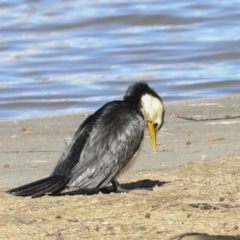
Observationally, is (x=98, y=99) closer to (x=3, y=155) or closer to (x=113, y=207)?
(x=3, y=155)

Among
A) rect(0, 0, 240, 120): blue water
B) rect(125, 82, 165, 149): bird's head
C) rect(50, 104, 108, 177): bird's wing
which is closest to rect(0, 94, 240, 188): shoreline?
rect(125, 82, 165, 149): bird's head

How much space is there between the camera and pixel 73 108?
1185cm

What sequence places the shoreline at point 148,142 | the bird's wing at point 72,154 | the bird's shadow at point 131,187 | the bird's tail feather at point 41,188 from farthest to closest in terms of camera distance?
the shoreline at point 148,142 < the bird's shadow at point 131,187 < the bird's wing at point 72,154 < the bird's tail feather at point 41,188

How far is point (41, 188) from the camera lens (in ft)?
20.6

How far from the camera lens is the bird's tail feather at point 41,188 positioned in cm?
625

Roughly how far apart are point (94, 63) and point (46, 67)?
2.55ft

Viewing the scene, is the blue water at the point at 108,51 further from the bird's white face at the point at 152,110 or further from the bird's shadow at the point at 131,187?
the bird's shadow at the point at 131,187

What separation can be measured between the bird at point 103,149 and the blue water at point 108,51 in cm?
462

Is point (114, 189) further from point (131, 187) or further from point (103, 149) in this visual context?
point (103, 149)

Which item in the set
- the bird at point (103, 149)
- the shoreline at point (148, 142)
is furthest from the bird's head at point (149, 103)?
the shoreline at point (148, 142)

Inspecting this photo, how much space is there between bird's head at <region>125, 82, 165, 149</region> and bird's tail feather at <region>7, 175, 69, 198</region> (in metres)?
1.06

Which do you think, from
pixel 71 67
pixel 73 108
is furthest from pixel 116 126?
pixel 71 67

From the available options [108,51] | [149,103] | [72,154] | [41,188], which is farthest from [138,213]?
[108,51]

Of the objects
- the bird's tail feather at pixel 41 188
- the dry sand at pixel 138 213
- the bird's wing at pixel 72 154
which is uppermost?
the bird's wing at pixel 72 154
